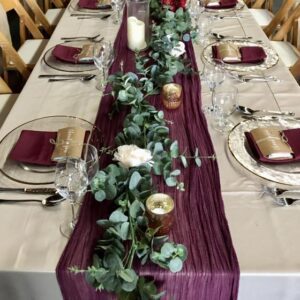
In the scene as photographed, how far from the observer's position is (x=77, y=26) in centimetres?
181

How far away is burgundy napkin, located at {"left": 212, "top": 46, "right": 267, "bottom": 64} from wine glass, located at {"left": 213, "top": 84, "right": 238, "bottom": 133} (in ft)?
0.99

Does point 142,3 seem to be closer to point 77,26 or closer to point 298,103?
point 77,26

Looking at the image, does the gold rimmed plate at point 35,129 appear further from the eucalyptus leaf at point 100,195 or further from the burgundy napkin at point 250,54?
the burgundy napkin at point 250,54

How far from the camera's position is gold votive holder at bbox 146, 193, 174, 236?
2.52ft

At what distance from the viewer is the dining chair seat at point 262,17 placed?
7.91 feet

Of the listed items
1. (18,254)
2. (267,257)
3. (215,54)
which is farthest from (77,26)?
(267,257)

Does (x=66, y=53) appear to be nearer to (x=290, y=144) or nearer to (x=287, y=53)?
(x=290, y=144)

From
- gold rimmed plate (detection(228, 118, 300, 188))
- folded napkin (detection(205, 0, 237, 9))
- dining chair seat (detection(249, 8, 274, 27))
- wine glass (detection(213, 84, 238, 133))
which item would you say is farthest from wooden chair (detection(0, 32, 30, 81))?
dining chair seat (detection(249, 8, 274, 27))

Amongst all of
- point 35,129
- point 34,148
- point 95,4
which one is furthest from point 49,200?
point 95,4

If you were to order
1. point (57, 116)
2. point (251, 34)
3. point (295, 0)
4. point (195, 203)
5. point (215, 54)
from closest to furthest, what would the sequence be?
point (195, 203) < point (57, 116) < point (215, 54) < point (251, 34) < point (295, 0)

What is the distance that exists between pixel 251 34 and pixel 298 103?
1.89 ft

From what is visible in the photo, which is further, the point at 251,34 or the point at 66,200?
the point at 251,34

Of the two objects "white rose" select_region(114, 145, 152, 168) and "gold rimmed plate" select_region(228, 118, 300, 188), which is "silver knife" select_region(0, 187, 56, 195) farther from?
"gold rimmed plate" select_region(228, 118, 300, 188)

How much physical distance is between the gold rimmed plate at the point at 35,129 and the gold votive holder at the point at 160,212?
273 millimetres
